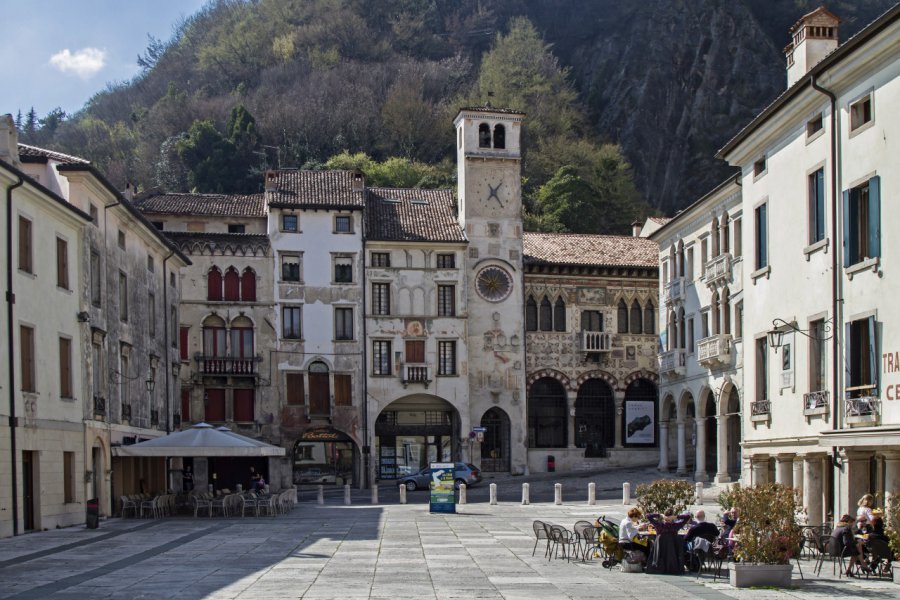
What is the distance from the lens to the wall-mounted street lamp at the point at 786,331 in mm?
27328

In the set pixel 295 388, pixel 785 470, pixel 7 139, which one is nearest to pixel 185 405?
pixel 295 388

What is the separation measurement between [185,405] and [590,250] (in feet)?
75.2

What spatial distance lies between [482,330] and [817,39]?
33006mm

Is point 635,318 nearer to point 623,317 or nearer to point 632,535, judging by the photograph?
point 623,317

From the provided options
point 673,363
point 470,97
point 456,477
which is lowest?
point 456,477

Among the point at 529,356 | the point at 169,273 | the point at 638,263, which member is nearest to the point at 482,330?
the point at 529,356

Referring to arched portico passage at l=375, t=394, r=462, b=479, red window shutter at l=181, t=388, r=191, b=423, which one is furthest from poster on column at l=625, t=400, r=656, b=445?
red window shutter at l=181, t=388, r=191, b=423

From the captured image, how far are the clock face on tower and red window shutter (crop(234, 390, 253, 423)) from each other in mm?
13020

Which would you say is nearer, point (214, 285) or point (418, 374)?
point (214, 285)

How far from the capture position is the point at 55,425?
3394 centimetres

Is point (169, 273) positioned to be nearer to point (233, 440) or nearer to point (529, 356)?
point (233, 440)

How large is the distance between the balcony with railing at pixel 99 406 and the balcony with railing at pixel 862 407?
23103mm

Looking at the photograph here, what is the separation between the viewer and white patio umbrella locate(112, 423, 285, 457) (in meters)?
37.7

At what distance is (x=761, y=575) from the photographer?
62.8 ft
